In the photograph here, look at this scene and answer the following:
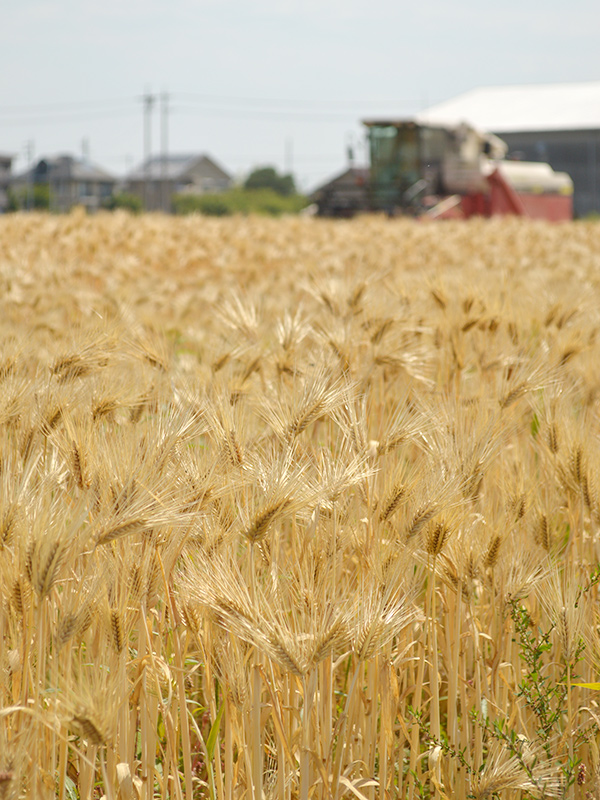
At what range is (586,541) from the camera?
6.28 feet

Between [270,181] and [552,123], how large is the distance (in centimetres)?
3285

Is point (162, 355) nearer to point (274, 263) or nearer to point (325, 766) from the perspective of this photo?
point (325, 766)

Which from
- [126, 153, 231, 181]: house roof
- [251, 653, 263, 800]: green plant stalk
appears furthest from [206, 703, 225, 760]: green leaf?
[126, 153, 231, 181]: house roof

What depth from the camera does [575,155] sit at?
47062 millimetres

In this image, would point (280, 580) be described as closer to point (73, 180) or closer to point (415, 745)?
point (415, 745)

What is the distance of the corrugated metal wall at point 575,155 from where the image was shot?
4650 cm

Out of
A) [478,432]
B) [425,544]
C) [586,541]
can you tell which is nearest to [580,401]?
[586,541]

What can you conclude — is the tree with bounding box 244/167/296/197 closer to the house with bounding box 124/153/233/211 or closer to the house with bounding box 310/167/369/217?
the house with bounding box 124/153/233/211

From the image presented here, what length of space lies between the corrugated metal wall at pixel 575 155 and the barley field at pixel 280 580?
46.7 metres

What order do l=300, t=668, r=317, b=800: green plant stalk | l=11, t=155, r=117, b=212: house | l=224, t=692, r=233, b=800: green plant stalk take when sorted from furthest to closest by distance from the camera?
1. l=11, t=155, r=117, b=212: house
2. l=224, t=692, r=233, b=800: green plant stalk
3. l=300, t=668, r=317, b=800: green plant stalk

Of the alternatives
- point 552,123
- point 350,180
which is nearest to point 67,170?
point 552,123

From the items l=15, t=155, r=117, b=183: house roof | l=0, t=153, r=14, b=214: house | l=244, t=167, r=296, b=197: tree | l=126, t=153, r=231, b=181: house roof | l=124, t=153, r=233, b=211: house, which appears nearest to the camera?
l=0, t=153, r=14, b=214: house

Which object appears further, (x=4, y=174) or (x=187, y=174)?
(x=187, y=174)

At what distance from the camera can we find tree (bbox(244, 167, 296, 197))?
7712 centimetres
